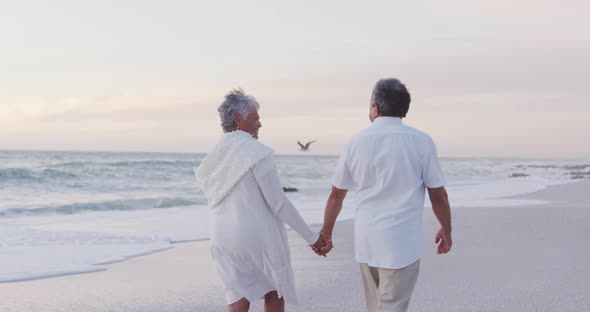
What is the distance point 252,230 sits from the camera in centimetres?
417

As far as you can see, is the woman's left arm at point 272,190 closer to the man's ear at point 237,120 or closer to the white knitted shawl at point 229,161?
the white knitted shawl at point 229,161

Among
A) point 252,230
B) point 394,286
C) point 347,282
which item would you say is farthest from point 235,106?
point 347,282

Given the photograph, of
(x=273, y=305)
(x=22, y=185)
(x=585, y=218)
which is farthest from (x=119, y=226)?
(x=22, y=185)

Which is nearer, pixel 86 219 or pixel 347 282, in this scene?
pixel 347 282

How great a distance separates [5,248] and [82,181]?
24.1m

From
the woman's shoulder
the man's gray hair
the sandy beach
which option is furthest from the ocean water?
the man's gray hair

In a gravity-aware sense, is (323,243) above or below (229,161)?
below

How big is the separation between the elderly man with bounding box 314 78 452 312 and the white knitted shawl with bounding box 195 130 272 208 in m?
0.48

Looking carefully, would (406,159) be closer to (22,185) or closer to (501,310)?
(501,310)

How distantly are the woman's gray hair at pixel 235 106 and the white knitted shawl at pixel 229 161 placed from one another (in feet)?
0.23

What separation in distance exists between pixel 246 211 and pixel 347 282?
3770 millimetres

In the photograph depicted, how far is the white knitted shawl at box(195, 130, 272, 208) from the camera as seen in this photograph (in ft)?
13.8

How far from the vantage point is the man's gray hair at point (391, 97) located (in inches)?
158

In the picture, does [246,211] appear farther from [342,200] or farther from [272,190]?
[342,200]
